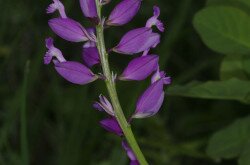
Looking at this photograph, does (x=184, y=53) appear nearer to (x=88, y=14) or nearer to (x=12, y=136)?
(x=12, y=136)

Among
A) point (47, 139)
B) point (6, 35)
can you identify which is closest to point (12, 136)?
point (47, 139)

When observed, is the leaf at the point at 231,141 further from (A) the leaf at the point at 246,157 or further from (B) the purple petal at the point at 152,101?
(B) the purple petal at the point at 152,101

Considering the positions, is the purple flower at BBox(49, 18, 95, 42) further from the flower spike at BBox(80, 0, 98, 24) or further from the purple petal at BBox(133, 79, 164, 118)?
the purple petal at BBox(133, 79, 164, 118)

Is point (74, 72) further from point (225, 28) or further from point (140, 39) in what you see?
point (225, 28)

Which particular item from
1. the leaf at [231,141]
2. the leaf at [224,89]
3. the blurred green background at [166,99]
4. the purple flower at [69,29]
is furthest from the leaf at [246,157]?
the purple flower at [69,29]

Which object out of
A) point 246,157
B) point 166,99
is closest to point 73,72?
point 246,157

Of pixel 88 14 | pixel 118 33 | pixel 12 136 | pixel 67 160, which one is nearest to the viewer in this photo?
pixel 88 14

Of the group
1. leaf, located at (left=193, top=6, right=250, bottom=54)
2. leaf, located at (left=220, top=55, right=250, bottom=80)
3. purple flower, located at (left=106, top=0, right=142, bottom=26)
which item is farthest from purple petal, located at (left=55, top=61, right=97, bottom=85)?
leaf, located at (left=220, top=55, right=250, bottom=80)
